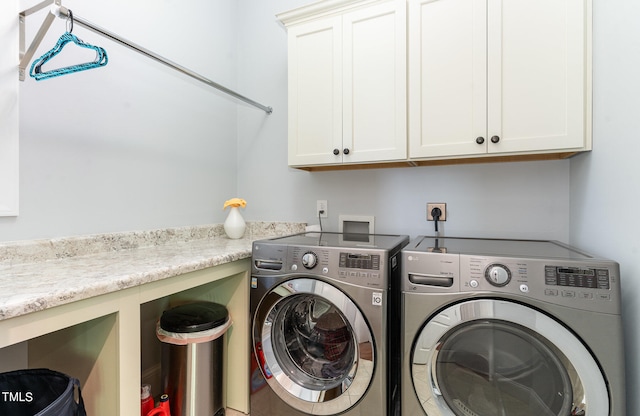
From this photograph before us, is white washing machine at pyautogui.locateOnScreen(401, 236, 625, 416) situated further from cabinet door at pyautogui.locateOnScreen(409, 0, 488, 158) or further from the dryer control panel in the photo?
cabinet door at pyautogui.locateOnScreen(409, 0, 488, 158)

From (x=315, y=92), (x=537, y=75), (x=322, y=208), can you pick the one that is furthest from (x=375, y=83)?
(x=322, y=208)

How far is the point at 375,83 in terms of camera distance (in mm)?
1695

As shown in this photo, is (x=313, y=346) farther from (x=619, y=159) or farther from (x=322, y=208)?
(x=619, y=159)

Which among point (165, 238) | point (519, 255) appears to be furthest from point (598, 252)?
point (165, 238)

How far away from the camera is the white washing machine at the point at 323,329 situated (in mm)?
1295

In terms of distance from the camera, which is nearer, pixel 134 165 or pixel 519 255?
pixel 519 255

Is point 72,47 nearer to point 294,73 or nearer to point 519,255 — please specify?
point 294,73

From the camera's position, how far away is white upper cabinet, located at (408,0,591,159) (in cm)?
135

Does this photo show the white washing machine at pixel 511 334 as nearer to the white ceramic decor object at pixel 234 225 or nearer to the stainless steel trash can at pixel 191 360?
the stainless steel trash can at pixel 191 360

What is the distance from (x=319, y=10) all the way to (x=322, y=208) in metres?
1.21

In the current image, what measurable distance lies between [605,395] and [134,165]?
222 centimetres

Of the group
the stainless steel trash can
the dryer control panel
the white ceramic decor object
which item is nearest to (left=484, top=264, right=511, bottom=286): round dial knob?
the dryer control panel

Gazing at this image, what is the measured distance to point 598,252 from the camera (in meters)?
1.30

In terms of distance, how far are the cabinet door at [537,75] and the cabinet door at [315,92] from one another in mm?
777
